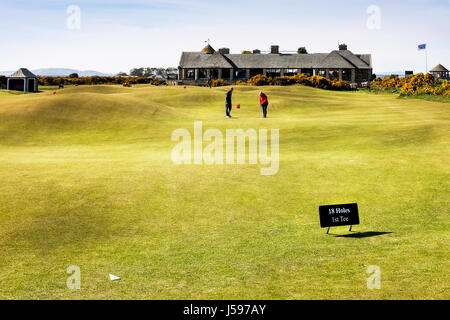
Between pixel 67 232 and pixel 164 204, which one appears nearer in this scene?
pixel 67 232

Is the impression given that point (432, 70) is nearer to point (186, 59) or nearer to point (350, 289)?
point (186, 59)

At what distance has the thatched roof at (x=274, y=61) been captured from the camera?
124 meters

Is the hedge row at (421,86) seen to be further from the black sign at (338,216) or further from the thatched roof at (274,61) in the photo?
the black sign at (338,216)

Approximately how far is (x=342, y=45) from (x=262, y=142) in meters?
114

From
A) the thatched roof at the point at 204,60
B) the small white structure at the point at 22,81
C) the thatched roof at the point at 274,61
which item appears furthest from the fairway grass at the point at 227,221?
the thatched roof at the point at 274,61

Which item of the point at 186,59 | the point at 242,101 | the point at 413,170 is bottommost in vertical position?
the point at 413,170

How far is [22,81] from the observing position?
90.7 metres

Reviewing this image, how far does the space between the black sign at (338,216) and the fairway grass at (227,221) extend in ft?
1.62

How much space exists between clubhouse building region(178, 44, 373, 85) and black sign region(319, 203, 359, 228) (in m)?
111

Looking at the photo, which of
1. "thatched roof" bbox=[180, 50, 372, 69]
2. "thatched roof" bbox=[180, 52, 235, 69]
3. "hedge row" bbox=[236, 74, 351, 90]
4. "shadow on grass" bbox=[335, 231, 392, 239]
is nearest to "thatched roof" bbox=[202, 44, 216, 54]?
"thatched roof" bbox=[180, 52, 235, 69]

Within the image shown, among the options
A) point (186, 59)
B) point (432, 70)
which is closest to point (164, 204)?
point (186, 59)

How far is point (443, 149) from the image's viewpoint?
24688 mm

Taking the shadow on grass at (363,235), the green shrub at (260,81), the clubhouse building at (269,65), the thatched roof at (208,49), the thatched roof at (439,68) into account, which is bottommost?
the shadow on grass at (363,235)

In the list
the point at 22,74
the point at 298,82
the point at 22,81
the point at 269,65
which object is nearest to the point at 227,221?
the point at 298,82
